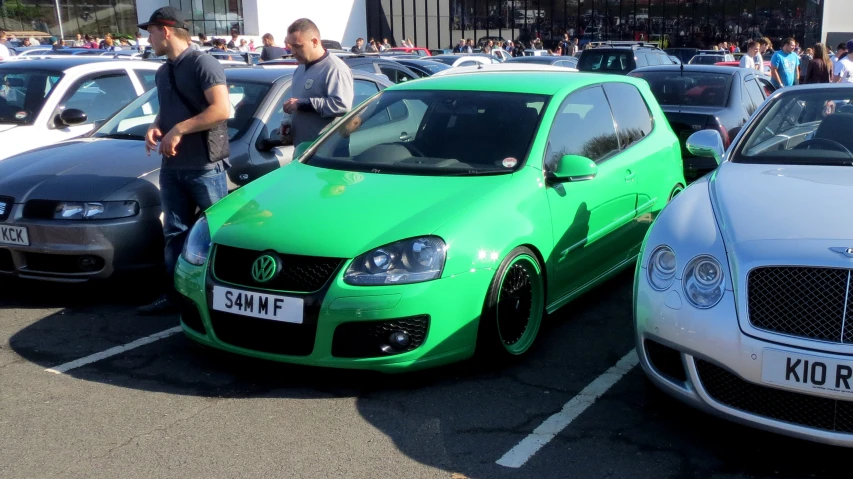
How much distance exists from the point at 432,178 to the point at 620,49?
551 inches

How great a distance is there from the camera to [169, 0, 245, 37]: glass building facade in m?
46.9

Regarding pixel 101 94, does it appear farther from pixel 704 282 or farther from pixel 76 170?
pixel 704 282

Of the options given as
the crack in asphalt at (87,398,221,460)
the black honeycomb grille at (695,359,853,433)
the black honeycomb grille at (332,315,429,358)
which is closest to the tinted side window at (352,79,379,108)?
the black honeycomb grille at (332,315,429,358)

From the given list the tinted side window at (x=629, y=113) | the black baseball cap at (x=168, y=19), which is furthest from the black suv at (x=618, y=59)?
the black baseball cap at (x=168, y=19)

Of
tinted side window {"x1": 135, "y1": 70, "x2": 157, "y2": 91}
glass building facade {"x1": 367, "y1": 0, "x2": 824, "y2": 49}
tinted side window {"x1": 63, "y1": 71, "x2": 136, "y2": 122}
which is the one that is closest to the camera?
tinted side window {"x1": 63, "y1": 71, "x2": 136, "y2": 122}

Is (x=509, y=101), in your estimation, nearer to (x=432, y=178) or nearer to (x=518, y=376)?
(x=432, y=178)

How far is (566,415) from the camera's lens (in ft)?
13.1

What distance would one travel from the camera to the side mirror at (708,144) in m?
5.05

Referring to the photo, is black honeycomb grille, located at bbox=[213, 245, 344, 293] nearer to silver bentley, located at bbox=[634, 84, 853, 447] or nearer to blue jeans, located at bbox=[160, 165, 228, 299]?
blue jeans, located at bbox=[160, 165, 228, 299]

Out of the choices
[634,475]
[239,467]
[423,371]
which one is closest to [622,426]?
[634,475]

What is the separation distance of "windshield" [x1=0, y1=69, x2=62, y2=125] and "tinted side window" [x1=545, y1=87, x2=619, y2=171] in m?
4.65

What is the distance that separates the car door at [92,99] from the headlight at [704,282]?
18.1 feet

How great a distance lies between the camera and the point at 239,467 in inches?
137

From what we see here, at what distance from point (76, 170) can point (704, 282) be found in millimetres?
4183
